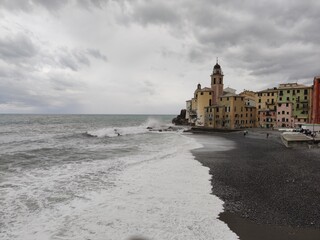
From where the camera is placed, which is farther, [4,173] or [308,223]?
[4,173]

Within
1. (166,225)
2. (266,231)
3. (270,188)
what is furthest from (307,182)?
(166,225)

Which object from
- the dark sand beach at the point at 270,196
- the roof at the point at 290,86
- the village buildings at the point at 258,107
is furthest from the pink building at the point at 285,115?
the dark sand beach at the point at 270,196

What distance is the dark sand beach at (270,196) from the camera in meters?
11.8

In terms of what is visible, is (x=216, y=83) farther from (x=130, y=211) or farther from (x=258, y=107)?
(x=130, y=211)

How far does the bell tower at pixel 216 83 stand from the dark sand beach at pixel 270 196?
6295 centimetres

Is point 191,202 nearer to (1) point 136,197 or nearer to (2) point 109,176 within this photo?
(1) point 136,197

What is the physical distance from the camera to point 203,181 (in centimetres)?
2000

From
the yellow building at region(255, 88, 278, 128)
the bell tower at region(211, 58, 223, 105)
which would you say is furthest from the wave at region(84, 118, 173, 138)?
the yellow building at region(255, 88, 278, 128)

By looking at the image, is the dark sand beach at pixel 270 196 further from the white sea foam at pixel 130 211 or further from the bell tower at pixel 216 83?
the bell tower at pixel 216 83

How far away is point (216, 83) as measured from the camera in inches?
3506

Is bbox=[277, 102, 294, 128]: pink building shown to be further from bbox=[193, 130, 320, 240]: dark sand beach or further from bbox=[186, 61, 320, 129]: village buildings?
bbox=[193, 130, 320, 240]: dark sand beach

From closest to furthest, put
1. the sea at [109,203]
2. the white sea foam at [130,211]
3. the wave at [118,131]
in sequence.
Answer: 1. the white sea foam at [130,211]
2. the sea at [109,203]
3. the wave at [118,131]

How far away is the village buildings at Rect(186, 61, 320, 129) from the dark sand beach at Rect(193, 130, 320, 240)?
5345 centimetres

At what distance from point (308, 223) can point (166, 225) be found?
7517mm
